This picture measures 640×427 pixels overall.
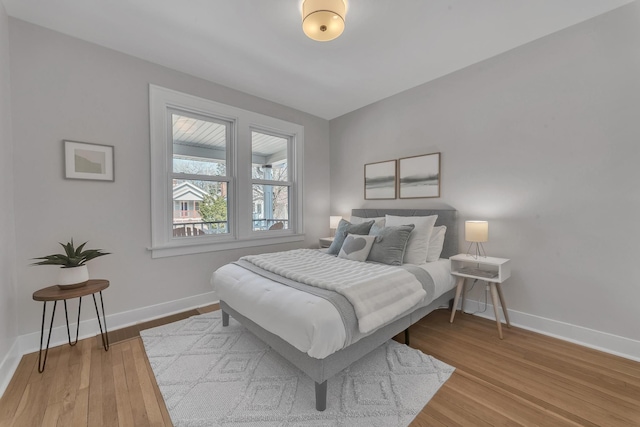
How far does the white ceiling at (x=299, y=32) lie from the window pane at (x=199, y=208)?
1315mm

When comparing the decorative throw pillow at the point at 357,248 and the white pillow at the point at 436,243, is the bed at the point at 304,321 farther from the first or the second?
the decorative throw pillow at the point at 357,248

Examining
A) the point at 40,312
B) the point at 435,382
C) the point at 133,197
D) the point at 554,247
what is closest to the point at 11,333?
the point at 40,312

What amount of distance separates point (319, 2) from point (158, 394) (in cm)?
284

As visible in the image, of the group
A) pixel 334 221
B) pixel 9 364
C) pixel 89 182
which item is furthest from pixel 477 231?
pixel 9 364

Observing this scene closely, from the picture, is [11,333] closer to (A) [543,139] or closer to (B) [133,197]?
(B) [133,197]

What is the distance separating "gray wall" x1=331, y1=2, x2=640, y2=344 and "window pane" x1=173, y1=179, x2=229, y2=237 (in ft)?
9.15

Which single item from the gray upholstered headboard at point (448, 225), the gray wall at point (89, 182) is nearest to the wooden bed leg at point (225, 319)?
the gray wall at point (89, 182)

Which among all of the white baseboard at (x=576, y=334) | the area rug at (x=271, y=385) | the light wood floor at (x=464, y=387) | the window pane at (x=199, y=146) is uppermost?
the window pane at (x=199, y=146)

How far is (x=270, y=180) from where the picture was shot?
12.8 feet

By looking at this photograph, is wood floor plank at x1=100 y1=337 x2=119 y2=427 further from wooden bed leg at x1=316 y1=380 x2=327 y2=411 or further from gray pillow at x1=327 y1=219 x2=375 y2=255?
gray pillow at x1=327 y1=219 x2=375 y2=255

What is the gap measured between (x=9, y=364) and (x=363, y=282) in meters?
2.62

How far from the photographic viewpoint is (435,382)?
5.76 feet

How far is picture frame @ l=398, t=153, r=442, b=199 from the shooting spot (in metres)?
3.21

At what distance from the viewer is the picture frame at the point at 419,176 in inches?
126
